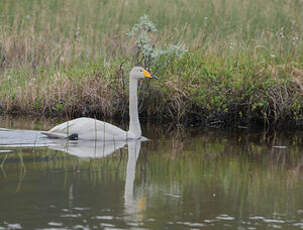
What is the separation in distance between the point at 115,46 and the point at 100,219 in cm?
961

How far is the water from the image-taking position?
21.0 feet

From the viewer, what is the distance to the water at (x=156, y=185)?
6.39 metres

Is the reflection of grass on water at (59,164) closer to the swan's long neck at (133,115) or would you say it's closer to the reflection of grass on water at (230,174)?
the reflection of grass on water at (230,174)

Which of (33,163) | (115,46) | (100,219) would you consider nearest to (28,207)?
(100,219)

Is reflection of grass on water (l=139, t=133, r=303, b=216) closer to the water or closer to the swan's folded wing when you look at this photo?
the water

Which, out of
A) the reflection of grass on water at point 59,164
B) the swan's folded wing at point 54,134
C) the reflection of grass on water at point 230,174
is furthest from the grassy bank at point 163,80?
the reflection of grass on water at point 59,164

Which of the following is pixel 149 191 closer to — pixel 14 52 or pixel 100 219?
pixel 100 219

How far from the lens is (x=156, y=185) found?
7.99 metres

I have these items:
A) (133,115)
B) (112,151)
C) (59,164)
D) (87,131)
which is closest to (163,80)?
(133,115)

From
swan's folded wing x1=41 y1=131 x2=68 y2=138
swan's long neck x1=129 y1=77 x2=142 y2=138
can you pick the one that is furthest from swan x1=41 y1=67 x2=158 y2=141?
swan's long neck x1=129 y1=77 x2=142 y2=138

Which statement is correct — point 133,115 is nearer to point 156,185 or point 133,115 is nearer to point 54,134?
point 54,134

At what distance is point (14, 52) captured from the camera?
16594mm

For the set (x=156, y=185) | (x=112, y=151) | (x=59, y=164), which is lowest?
(x=156, y=185)

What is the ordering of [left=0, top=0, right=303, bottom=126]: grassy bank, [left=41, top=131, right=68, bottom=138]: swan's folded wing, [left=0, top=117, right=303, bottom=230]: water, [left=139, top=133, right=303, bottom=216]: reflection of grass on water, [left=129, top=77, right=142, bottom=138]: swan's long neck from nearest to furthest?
1. [left=0, top=117, right=303, bottom=230]: water
2. [left=139, top=133, right=303, bottom=216]: reflection of grass on water
3. [left=41, top=131, right=68, bottom=138]: swan's folded wing
4. [left=129, top=77, right=142, bottom=138]: swan's long neck
5. [left=0, top=0, right=303, bottom=126]: grassy bank
